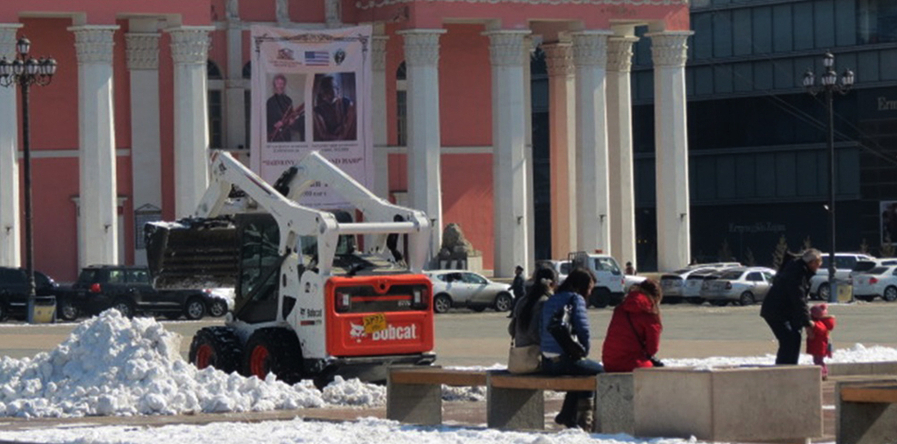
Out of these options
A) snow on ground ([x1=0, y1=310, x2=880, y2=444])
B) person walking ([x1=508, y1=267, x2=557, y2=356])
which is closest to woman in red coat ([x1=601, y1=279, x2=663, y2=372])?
person walking ([x1=508, y1=267, x2=557, y2=356])

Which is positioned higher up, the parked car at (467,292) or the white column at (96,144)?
the white column at (96,144)

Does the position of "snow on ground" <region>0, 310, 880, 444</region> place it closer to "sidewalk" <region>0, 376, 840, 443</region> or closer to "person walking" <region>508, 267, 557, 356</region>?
"sidewalk" <region>0, 376, 840, 443</region>

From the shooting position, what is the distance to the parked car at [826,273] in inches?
2667

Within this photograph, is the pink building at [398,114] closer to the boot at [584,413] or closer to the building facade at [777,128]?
the building facade at [777,128]

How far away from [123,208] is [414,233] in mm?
42940

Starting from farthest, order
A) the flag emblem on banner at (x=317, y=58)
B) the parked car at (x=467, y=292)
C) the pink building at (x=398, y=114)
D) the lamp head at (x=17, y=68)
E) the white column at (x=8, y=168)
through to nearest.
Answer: the flag emblem on banner at (x=317, y=58)
the pink building at (x=398, y=114)
the white column at (x=8, y=168)
the parked car at (x=467, y=292)
the lamp head at (x=17, y=68)

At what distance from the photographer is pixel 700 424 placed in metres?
18.4

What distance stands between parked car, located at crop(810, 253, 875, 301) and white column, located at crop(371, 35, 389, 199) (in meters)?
13.9

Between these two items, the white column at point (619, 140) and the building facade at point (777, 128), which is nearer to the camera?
the white column at point (619, 140)

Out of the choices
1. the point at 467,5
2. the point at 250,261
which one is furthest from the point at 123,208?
the point at 250,261

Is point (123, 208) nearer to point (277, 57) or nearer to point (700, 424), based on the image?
point (277, 57)

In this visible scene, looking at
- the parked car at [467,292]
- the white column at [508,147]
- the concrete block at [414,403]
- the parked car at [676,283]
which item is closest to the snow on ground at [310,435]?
the concrete block at [414,403]

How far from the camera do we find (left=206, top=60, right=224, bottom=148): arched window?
7050 cm

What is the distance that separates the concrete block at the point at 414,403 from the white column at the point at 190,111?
4449cm
